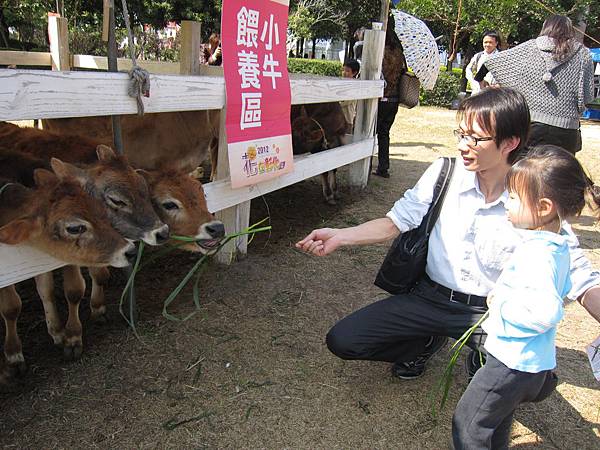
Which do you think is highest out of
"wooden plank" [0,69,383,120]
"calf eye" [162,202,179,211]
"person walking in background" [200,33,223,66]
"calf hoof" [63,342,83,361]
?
"person walking in background" [200,33,223,66]

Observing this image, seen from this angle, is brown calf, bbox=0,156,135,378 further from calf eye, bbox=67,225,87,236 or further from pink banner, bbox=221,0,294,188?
pink banner, bbox=221,0,294,188

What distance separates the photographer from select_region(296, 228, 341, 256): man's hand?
269 centimetres

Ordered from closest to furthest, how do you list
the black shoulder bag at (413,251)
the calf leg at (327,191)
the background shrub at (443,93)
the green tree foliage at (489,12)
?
the black shoulder bag at (413,251) < the calf leg at (327,191) < the background shrub at (443,93) < the green tree foliage at (489,12)

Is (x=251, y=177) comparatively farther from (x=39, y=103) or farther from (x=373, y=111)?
(x=373, y=111)

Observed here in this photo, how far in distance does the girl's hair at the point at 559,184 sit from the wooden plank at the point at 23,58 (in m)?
6.22

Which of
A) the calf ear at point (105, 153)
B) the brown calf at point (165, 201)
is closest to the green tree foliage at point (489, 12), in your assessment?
the brown calf at point (165, 201)

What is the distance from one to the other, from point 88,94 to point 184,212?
904 millimetres

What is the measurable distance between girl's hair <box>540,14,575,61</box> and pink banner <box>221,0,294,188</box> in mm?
2462

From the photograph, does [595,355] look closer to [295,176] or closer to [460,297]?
[460,297]

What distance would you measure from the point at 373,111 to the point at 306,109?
950 millimetres

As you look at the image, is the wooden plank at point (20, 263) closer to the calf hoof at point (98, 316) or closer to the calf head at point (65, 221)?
the calf head at point (65, 221)

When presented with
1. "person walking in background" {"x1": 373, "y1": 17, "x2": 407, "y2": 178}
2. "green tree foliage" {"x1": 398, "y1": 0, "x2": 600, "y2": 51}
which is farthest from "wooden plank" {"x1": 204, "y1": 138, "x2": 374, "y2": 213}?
"green tree foliage" {"x1": 398, "y1": 0, "x2": 600, "y2": 51}

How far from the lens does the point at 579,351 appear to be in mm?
3830

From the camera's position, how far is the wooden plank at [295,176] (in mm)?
3971
